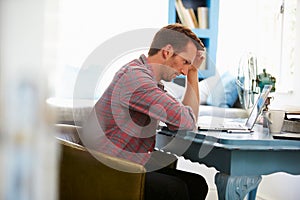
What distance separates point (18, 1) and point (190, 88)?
1.58 metres

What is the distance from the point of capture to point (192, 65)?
181 centimetres

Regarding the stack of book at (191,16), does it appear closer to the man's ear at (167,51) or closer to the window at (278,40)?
the window at (278,40)

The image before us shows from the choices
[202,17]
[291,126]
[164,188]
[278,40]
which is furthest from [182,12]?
[164,188]

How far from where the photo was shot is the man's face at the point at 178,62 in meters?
1.71

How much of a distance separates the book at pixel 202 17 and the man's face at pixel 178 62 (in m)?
2.89

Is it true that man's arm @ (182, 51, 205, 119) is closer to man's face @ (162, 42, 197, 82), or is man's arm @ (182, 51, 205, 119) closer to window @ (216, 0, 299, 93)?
man's face @ (162, 42, 197, 82)

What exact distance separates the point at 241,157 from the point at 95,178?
462 mm

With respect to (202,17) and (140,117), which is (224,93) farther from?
(140,117)

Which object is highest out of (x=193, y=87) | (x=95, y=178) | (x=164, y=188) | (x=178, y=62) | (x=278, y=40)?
(x=278, y=40)

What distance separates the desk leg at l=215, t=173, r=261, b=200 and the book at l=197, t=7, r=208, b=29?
11.0ft

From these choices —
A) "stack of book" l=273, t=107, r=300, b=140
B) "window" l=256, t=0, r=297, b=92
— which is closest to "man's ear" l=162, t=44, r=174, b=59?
"stack of book" l=273, t=107, r=300, b=140

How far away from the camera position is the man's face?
5.61ft

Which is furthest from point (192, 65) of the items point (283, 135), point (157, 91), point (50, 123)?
point (50, 123)

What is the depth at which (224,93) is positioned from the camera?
4219 millimetres
